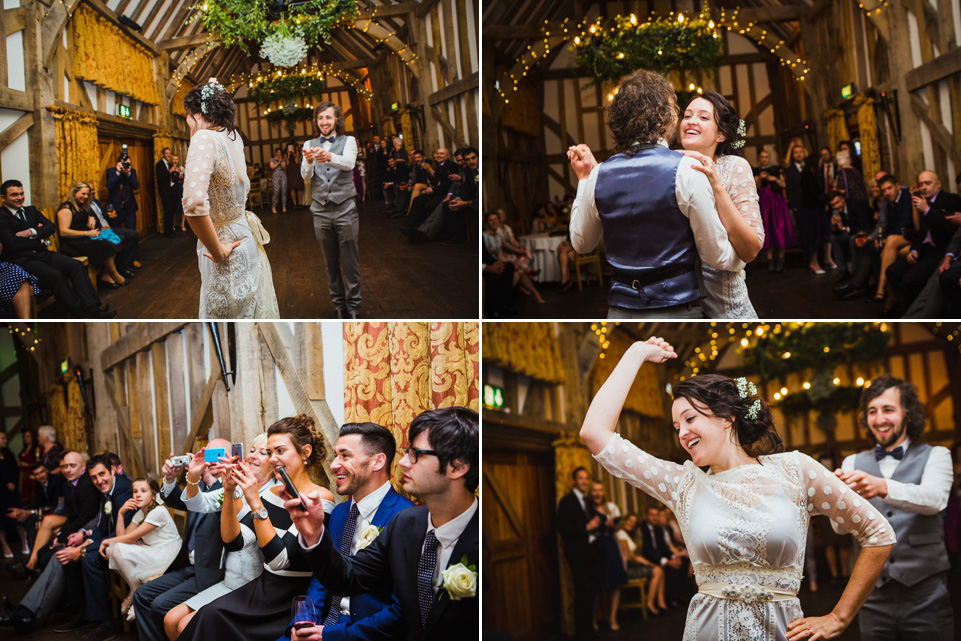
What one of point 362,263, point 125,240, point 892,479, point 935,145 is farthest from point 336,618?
point 935,145

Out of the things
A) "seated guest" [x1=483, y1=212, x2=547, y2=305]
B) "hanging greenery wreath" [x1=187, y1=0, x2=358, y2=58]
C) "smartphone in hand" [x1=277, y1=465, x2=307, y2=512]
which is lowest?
"smartphone in hand" [x1=277, y1=465, x2=307, y2=512]

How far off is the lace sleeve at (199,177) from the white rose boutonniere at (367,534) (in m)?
1.29

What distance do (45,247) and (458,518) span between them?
2063 millimetres

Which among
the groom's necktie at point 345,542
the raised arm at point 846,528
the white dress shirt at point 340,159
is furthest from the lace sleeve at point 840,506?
the white dress shirt at point 340,159

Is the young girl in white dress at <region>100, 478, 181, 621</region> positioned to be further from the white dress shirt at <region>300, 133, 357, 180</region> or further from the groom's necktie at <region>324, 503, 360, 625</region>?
the white dress shirt at <region>300, 133, 357, 180</region>

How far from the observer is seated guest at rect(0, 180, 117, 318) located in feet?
11.7

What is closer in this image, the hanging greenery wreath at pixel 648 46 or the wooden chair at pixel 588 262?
the hanging greenery wreath at pixel 648 46

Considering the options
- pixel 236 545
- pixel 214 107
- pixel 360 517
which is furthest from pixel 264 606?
pixel 214 107

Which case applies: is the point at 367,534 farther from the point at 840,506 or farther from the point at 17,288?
the point at 17,288

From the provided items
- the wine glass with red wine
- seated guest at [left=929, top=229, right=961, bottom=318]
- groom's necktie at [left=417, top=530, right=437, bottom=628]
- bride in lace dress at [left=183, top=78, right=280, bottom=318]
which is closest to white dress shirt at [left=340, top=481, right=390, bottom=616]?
the wine glass with red wine

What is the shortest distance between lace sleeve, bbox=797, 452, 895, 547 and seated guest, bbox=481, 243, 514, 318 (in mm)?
1633

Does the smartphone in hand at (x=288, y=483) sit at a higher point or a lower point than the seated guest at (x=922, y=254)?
lower

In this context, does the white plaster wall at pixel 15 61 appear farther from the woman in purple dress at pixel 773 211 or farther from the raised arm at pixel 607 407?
the woman in purple dress at pixel 773 211

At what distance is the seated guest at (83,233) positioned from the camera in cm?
357
